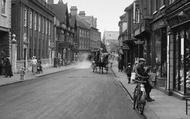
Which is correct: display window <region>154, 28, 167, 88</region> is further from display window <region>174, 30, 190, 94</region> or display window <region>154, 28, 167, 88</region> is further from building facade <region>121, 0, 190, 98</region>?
display window <region>174, 30, 190, 94</region>

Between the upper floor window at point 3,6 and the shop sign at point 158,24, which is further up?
the upper floor window at point 3,6

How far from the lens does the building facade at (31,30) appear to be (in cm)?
3781

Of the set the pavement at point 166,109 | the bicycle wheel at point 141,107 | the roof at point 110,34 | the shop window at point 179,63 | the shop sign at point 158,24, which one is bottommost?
the pavement at point 166,109

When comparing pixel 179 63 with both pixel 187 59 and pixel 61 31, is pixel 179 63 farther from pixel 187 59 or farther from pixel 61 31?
pixel 61 31

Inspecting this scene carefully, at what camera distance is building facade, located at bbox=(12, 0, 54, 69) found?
37.8 meters

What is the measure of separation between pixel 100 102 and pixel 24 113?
3860 mm

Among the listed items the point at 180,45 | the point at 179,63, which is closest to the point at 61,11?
the point at 180,45

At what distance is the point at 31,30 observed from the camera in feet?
147

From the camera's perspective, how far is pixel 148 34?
80.0 feet

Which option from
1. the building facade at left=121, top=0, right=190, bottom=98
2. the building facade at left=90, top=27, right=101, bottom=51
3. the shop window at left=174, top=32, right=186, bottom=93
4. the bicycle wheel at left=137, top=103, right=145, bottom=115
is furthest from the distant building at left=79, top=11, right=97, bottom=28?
the bicycle wheel at left=137, top=103, right=145, bottom=115

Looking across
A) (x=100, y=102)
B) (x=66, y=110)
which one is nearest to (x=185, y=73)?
(x=100, y=102)

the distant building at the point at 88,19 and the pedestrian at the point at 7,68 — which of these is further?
the distant building at the point at 88,19

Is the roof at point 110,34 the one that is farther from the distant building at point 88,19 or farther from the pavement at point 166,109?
the pavement at point 166,109

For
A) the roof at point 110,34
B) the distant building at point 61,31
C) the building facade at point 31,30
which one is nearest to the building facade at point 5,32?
the building facade at point 31,30
